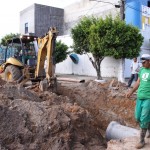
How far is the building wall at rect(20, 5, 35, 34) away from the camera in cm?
3597

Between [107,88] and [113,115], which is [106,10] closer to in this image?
[107,88]

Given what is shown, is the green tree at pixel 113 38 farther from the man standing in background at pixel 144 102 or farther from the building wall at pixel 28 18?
the building wall at pixel 28 18

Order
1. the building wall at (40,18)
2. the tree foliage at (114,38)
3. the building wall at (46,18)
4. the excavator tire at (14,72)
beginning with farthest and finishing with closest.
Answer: the building wall at (46,18) < the building wall at (40,18) < the tree foliage at (114,38) < the excavator tire at (14,72)

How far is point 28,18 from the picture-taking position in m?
36.9

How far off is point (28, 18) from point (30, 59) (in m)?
25.7

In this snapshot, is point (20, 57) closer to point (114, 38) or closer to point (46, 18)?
point (114, 38)

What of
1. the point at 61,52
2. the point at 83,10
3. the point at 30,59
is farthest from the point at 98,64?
the point at 83,10

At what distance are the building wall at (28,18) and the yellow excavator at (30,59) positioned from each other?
23.7 metres

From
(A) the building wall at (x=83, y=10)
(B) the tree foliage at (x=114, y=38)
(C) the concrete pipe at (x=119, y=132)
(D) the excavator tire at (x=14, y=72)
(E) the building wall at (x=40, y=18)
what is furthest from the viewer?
(E) the building wall at (x=40, y=18)

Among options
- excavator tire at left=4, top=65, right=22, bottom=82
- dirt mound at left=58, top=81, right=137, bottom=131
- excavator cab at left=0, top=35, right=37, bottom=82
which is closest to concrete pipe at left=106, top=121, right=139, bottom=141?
dirt mound at left=58, top=81, right=137, bottom=131

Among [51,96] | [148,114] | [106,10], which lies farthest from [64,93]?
[106,10]

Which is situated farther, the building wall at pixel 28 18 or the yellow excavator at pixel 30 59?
the building wall at pixel 28 18

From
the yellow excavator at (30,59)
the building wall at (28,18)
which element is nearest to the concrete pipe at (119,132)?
the yellow excavator at (30,59)

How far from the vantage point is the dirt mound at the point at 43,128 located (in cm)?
523
